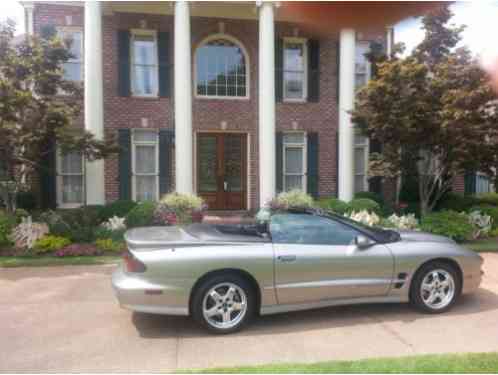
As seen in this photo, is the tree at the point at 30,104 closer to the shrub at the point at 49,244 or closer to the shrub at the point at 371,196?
the shrub at the point at 49,244

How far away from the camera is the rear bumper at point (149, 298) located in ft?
12.1

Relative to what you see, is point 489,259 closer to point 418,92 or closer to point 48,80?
point 418,92

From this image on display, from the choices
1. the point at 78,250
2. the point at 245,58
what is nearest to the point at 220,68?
the point at 245,58

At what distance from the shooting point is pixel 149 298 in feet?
12.1

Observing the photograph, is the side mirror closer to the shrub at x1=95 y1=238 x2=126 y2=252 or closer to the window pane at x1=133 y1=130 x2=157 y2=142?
the shrub at x1=95 y1=238 x2=126 y2=252

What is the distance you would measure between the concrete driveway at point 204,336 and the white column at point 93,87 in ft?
16.0

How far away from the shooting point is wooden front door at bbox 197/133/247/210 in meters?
11.8

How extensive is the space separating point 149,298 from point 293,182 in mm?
8982

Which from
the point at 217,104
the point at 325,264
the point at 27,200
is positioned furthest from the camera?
the point at 217,104

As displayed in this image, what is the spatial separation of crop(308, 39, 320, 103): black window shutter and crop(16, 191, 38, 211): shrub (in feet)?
28.7

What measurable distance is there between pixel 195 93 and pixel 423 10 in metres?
10.4

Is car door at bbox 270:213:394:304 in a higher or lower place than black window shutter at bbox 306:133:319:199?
lower

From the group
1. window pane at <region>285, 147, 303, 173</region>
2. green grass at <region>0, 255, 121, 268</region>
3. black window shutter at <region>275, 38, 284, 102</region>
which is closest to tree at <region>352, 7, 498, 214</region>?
window pane at <region>285, 147, 303, 173</region>

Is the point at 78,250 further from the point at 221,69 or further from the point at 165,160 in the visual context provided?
the point at 221,69
